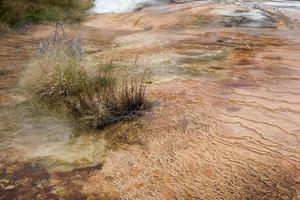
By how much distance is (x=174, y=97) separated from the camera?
5.07m

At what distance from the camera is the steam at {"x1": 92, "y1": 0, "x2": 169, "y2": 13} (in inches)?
476

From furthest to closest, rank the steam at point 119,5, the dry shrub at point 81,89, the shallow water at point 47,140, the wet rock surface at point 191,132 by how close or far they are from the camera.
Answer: the steam at point 119,5, the dry shrub at point 81,89, the shallow water at point 47,140, the wet rock surface at point 191,132

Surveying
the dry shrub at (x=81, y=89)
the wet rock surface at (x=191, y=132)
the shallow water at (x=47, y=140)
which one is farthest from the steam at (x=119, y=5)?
the shallow water at (x=47, y=140)

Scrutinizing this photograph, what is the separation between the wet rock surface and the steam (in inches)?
170

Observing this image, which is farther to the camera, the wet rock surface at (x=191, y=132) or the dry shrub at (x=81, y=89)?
the dry shrub at (x=81, y=89)

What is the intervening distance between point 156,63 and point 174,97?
1484 mm

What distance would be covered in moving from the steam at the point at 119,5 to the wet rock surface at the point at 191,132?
14.2 feet

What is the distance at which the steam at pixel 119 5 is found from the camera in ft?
39.7

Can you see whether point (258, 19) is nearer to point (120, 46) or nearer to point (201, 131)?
point (120, 46)

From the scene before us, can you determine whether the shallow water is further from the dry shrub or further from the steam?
the steam

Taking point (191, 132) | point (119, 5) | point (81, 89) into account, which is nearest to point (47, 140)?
point (81, 89)

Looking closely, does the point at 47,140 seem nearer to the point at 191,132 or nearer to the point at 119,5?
the point at 191,132

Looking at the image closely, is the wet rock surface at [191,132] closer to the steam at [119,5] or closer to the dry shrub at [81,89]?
the dry shrub at [81,89]

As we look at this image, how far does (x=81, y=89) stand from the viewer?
499 centimetres
